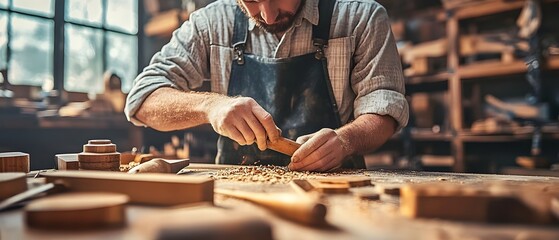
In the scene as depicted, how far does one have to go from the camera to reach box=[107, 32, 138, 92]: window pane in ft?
17.3

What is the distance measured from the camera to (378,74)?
2.28 m

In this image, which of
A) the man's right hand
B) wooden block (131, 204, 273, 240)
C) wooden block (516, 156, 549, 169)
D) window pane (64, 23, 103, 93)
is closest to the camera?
wooden block (131, 204, 273, 240)

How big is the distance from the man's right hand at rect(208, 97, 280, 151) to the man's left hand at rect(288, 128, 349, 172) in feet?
0.40

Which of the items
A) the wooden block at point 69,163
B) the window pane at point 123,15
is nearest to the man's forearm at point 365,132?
the wooden block at point 69,163

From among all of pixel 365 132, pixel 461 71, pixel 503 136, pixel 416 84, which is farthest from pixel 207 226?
pixel 416 84

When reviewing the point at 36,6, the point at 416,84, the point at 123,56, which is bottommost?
the point at 416,84

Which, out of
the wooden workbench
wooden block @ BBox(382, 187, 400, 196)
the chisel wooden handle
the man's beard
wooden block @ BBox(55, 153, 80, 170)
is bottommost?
the wooden workbench

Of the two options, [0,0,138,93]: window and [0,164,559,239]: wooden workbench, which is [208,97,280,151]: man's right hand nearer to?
[0,164,559,239]: wooden workbench

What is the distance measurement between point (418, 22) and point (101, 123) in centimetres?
341

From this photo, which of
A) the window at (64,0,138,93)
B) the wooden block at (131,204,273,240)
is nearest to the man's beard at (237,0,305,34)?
the wooden block at (131,204,273,240)

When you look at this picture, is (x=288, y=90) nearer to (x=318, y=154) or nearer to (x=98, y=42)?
(x=318, y=154)

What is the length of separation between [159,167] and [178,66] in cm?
104

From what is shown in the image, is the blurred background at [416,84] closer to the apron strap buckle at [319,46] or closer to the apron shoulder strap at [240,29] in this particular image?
the apron shoulder strap at [240,29]

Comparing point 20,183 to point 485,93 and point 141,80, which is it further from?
point 485,93
